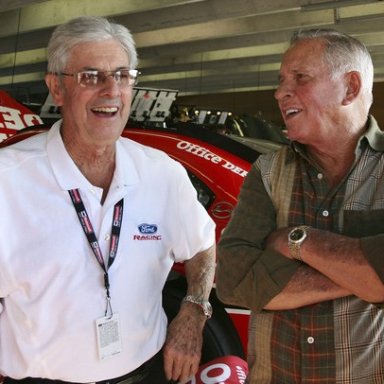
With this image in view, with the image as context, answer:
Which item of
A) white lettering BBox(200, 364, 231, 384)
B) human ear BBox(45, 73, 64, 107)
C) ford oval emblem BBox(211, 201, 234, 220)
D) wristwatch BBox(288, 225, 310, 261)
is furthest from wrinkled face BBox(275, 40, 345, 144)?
ford oval emblem BBox(211, 201, 234, 220)

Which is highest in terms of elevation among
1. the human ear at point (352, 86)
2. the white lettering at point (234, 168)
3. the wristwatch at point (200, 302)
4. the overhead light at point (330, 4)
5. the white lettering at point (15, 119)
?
the overhead light at point (330, 4)

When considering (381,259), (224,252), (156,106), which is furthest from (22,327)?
(156,106)

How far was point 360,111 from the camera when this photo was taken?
1677 mm

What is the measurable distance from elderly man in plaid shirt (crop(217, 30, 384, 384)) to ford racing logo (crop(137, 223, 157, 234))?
28cm

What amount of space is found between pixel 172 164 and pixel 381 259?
0.87 metres

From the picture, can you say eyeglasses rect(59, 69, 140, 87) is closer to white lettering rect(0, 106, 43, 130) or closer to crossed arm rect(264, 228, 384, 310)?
crossed arm rect(264, 228, 384, 310)

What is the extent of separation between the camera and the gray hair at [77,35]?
1825mm

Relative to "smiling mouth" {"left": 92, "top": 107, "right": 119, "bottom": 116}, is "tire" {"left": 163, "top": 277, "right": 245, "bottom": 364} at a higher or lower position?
lower

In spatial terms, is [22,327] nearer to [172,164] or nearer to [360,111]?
[172,164]

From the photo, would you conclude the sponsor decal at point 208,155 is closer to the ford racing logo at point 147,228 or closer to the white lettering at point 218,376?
the white lettering at point 218,376

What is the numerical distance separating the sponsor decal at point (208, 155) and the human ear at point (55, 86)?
1455 millimetres

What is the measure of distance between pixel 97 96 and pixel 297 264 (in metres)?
0.81

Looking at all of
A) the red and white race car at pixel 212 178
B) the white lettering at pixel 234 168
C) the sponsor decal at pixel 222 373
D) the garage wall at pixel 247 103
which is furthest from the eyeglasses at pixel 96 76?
the garage wall at pixel 247 103

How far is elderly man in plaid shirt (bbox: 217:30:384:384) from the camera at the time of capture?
4.90 feet
